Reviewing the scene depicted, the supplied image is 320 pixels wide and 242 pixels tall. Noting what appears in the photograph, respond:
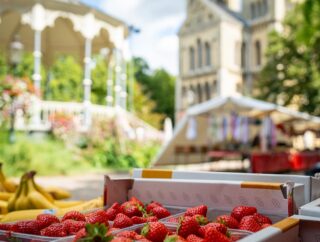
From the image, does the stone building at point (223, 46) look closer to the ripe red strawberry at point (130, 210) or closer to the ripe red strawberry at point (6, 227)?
the ripe red strawberry at point (130, 210)

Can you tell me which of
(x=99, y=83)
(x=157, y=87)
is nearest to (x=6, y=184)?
(x=99, y=83)

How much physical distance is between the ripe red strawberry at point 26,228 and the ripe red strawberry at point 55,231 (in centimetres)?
7

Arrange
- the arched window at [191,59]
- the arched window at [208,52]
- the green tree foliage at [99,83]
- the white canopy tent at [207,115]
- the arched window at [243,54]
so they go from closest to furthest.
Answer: the white canopy tent at [207,115] < the green tree foliage at [99,83] < the arched window at [243,54] < the arched window at [208,52] < the arched window at [191,59]

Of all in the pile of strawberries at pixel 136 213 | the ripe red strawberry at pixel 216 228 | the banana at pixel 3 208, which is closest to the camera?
the ripe red strawberry at pixel 216 228

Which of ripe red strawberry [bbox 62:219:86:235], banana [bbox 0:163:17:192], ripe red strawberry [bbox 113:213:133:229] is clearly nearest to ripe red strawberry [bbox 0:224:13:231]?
ripe red strawberry [bbox 62:219:86:235]

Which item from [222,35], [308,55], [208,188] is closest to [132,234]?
[208,188]

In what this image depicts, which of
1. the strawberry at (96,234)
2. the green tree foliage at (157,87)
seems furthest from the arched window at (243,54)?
the strawberry at (96,234)

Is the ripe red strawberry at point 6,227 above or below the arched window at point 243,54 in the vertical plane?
below

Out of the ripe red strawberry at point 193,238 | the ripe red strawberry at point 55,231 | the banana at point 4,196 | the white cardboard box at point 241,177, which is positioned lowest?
the banana at point 4,196

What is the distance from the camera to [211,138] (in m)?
19.7

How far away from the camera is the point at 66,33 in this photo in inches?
906

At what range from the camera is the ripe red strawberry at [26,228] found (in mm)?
2195

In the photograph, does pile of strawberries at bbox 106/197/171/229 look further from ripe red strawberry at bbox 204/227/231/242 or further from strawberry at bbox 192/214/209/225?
ripe red strawberry at bbox 204/227/231/242

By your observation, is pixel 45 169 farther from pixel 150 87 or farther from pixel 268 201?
pixel 150 87
